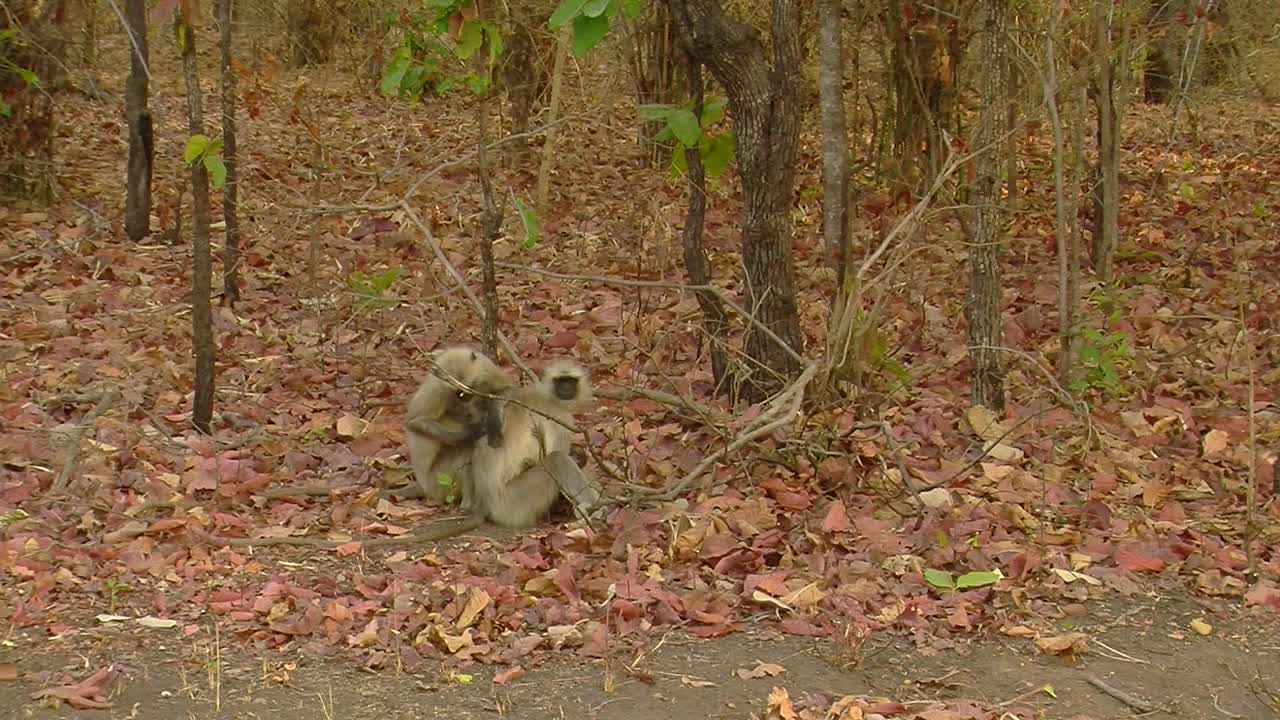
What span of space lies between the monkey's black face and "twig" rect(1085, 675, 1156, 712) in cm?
251

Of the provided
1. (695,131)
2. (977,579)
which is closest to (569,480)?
(695,131)

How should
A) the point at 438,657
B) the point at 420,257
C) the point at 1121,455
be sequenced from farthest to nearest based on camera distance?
1. the point at 420,257
2. the point at 1121,455
3. the point at 438,657

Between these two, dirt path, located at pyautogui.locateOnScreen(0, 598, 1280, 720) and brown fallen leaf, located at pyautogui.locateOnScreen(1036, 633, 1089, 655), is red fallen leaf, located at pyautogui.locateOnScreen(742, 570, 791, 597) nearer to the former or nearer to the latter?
dirt path, located at pyautogui.locateOnScreen(0, 598, 1280, 720)

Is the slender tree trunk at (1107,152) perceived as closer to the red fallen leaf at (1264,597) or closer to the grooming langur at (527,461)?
the red fallen leaf at (1264,597)

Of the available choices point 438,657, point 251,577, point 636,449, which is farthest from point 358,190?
point 438,657

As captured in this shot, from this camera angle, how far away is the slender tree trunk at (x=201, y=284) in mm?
6520

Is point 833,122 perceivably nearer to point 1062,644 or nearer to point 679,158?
point 679,158

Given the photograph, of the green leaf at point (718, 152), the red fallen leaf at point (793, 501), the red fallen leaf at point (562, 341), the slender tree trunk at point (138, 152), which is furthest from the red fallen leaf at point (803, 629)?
the slender tree trunk at point (138, 152)

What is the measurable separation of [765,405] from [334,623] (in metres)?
2.45

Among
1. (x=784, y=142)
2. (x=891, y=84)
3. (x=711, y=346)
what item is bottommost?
(x=711, y=346)

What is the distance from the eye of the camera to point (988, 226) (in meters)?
6.86

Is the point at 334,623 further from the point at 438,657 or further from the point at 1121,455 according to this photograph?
the point at 1121,455

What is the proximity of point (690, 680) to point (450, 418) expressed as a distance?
2229mm

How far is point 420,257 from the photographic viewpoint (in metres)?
9.68
